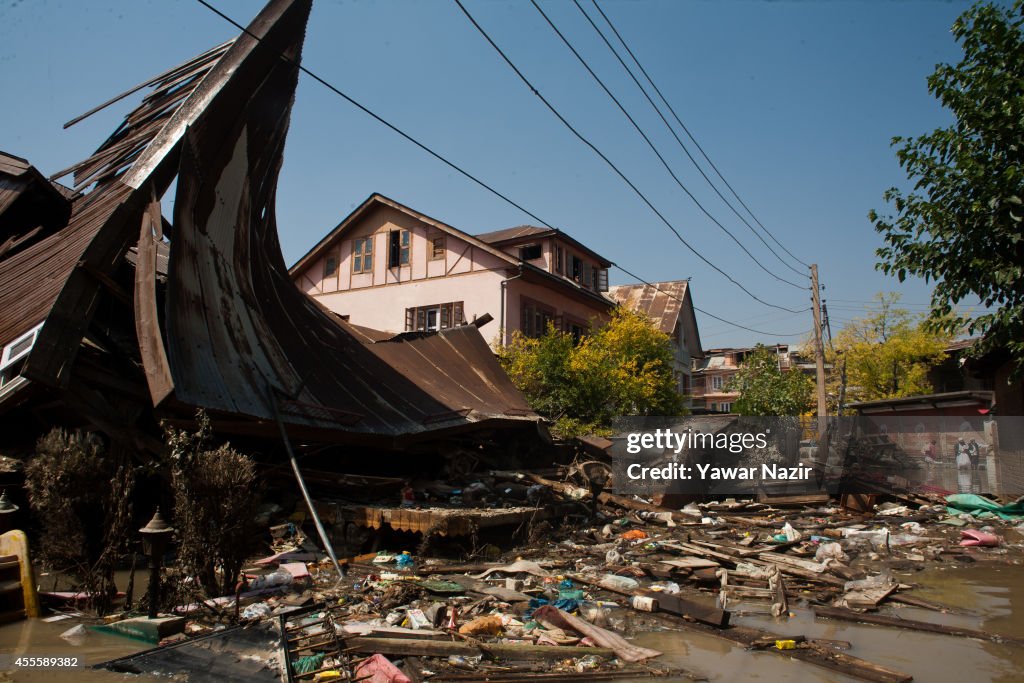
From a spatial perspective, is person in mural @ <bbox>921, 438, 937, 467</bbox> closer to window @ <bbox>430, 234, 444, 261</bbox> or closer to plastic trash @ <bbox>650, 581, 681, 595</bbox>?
plastic trash @ <bbox>650, 581, 681, 595</bbox>

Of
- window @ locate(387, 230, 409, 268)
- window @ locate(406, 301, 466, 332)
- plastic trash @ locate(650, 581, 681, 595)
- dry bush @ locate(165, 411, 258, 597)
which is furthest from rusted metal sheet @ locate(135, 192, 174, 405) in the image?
window @ locate(387, 230, 409, 268)

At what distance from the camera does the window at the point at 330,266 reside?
1163 inches

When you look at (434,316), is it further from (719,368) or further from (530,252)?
(719,368)

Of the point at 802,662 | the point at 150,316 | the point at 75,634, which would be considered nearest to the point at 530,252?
the point at 150,316

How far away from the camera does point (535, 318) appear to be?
27.1m

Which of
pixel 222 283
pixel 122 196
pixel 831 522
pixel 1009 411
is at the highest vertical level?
pixel 122 196

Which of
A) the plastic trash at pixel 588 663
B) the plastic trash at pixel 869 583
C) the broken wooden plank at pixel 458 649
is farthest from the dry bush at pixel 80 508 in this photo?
the plastic trash at pixel 869 583

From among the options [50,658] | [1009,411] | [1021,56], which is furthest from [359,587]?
[1009,411]

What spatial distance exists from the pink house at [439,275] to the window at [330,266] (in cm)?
4

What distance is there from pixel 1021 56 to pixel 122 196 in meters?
13.9

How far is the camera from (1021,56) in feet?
33.0

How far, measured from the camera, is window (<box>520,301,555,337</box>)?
26.4 metres

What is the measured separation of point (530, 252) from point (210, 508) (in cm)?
2417

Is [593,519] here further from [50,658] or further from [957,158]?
[50,658]
